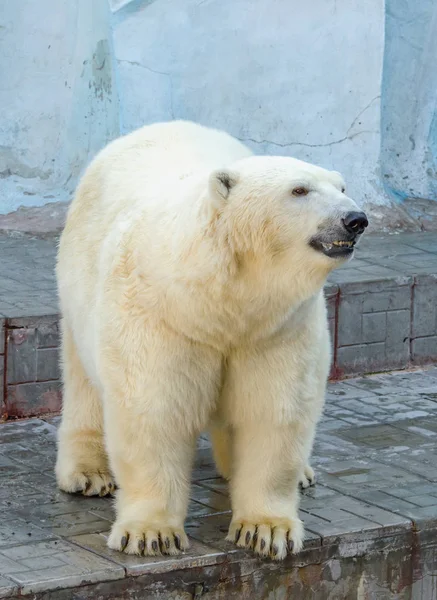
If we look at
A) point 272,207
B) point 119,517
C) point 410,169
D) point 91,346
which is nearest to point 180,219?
point 272,207

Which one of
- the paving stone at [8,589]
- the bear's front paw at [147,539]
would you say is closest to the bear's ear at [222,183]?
the bear's front paw at [147,539]

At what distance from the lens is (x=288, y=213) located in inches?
140

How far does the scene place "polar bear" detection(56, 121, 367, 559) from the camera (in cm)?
357

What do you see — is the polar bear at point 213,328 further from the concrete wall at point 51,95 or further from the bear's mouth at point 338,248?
the concrete wall at point 51,95

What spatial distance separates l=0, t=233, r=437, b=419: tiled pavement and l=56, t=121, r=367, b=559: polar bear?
1197mm

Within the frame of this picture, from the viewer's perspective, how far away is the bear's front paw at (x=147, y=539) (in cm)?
387

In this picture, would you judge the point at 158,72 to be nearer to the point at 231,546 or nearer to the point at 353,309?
the point at 353,309

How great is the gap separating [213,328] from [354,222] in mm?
510

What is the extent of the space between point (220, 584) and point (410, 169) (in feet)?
14.4

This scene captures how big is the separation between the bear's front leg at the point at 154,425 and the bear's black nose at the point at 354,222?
584 mm

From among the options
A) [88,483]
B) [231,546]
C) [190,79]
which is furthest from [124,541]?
[190,79]

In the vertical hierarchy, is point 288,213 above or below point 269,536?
above

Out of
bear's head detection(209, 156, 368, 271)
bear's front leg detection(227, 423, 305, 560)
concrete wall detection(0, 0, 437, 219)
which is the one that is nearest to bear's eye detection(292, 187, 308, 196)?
bear's head detection(209, 156, 368, 271)

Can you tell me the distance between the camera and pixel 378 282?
6312 mm
